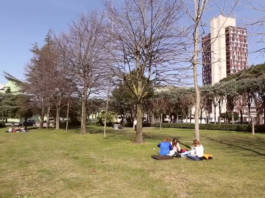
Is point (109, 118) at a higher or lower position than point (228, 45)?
lower

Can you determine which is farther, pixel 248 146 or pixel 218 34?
pixel 248 146

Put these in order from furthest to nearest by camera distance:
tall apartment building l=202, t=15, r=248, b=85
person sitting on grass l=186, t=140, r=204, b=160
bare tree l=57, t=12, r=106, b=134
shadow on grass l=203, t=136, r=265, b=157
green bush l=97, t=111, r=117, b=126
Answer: green bush l=97, t=111, r=117, b=126 → bare tree l=57, t=12, r=106, b=134 → shadow on grass l=203, t=136, r=265, b=157 → tall apartment building l=202, t=15, r=248, b=85 → person sitting on grass l=186, t=140, r=204, b=160

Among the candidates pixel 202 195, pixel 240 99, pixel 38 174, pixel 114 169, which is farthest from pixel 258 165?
pixel 240 99

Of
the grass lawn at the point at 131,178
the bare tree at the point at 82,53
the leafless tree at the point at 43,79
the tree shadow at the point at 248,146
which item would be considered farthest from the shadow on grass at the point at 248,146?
the leafless tree at the point at 43,79

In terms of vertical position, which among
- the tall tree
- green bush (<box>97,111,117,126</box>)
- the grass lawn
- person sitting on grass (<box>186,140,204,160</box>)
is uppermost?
the tall tree

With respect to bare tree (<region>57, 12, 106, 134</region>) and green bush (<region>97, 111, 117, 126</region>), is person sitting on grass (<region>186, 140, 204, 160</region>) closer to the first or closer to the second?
bare tree (<region>57, 12, 106, 134</region>)

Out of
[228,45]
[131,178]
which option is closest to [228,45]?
[228,45]

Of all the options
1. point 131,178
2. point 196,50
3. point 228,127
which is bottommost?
point 131,178

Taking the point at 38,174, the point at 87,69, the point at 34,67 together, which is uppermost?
the point at 34,67

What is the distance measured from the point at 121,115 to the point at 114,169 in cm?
4160

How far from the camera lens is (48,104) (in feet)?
102

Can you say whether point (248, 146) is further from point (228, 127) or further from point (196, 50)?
point (228, 127)

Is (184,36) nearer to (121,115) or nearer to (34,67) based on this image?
(34,67)

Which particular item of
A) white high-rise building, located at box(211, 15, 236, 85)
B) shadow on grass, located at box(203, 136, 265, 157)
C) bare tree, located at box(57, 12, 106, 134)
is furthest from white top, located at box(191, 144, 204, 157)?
bare tree, located at box(57, 12, 106, 134)
